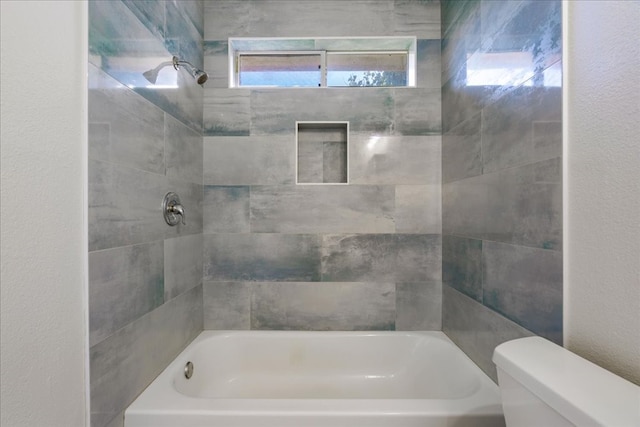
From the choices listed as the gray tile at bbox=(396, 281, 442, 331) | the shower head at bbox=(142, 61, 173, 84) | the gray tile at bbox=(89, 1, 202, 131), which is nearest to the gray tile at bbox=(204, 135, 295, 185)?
the gray tile at bbox=(89, 1, 202, 131)

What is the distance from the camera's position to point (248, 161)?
1867mm

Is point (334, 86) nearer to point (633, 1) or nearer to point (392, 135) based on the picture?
point (392, 135)

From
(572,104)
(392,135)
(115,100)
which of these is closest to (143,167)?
(115,100)

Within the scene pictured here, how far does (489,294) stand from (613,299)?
55 cm

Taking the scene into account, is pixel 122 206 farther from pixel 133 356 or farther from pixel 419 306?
pixel 419 306

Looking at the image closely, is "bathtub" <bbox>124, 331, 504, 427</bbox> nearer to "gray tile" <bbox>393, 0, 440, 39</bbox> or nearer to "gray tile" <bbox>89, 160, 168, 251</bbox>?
"gray tile" <bbox>89, 160, 168, 251</bbox>

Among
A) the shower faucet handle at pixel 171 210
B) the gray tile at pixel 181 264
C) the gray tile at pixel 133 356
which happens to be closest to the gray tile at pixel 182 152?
the shower faucet handle at pixel 171 210

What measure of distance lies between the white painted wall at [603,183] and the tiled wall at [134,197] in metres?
1.44

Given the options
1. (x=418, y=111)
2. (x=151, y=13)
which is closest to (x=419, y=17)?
(x=418, y=111)

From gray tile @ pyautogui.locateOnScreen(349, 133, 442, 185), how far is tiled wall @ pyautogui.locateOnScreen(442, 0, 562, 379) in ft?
0.37

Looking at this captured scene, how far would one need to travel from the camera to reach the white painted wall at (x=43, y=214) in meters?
0.66

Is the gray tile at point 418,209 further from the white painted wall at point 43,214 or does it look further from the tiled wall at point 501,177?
the white painted wall at point 43,214

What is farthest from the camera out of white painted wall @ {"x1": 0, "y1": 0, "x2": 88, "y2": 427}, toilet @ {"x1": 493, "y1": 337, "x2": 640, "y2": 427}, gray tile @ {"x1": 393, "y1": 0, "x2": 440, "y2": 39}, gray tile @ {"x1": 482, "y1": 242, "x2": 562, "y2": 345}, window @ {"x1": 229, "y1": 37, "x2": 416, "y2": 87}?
window @ {"x1": 229, "y1": 37, "x2": 416, "y2": 87}

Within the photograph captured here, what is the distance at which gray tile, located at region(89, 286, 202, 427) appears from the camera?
0.95 m
